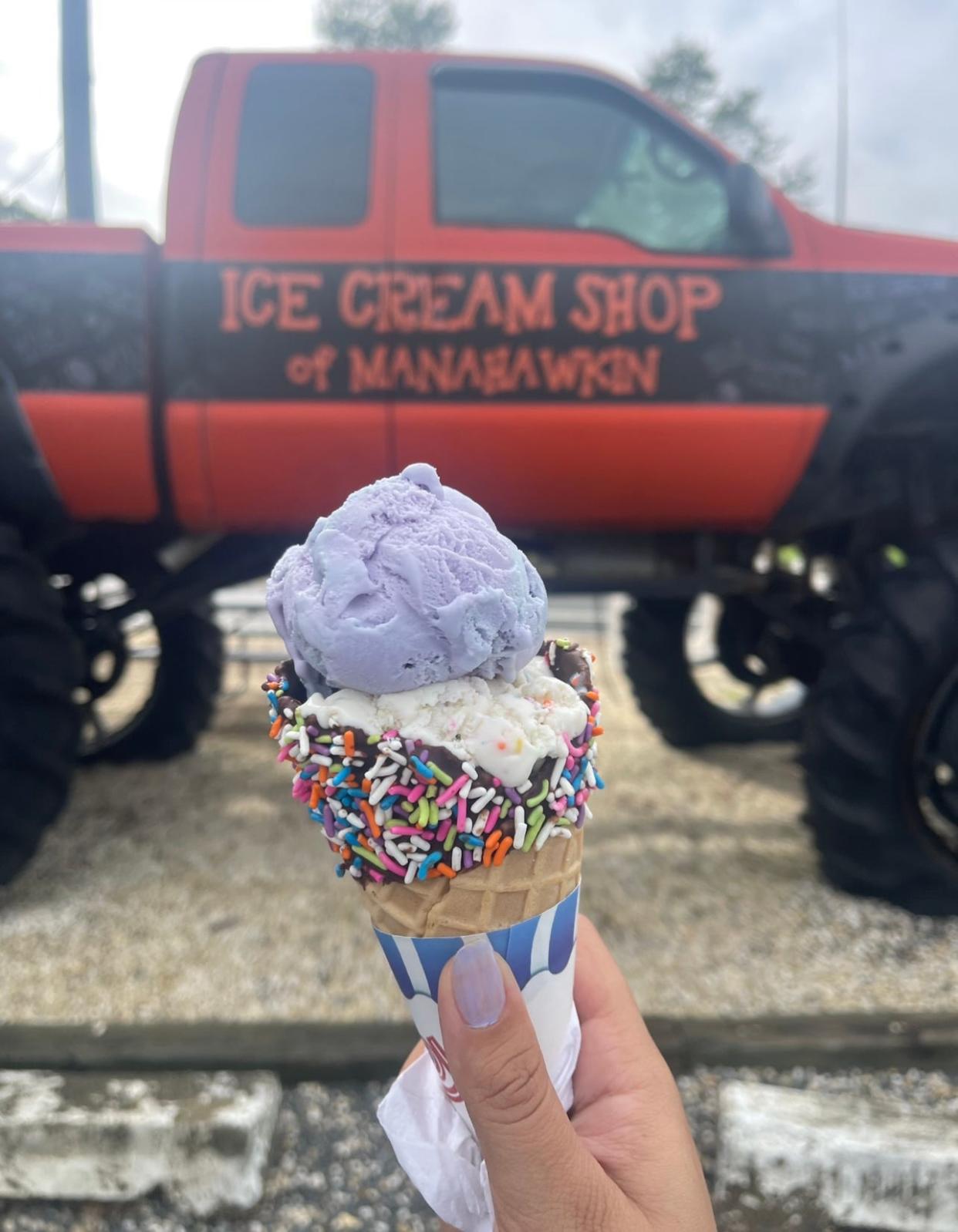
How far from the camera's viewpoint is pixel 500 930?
109cm

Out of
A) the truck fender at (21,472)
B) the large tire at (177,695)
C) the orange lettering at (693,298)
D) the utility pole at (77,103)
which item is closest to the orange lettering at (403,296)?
the orange lettering at (693,298)

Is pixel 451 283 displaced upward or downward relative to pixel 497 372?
upward

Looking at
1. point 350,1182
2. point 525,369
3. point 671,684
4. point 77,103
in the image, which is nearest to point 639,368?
point 525,369

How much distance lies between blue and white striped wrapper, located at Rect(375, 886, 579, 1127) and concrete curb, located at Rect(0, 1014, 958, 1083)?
0.76 metres

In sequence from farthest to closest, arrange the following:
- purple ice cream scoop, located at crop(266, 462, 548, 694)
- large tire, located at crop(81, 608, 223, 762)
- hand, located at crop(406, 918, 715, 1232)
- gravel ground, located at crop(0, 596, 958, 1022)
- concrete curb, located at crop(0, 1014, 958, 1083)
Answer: large tire, located at crop(81, 608, 223, 762)
gravel ground, located at crop(0, 596, 958, 1022)
concrete curb, located at crop(0, 1014, 958, 1083)
purple ice cream scoop, located at crop(266, 462, 548, 694)
hand, located at crop(406, 918, 715, 1232)

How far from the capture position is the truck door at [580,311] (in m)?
2.17

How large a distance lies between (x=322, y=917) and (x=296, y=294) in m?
1.71

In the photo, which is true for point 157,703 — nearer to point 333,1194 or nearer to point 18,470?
point 18,470

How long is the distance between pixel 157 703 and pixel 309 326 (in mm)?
2133

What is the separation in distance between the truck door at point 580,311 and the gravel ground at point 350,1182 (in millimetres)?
1498

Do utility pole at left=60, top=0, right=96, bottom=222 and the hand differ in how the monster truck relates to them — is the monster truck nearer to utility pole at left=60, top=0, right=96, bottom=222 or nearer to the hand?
the hand

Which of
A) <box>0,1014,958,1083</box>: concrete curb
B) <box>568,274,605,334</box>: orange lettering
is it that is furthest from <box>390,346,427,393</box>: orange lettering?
<box>0,1014,958,1083</box>: concrete curb

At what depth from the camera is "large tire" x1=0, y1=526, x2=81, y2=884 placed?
2.18 m

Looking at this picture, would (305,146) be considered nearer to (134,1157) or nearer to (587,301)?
(587,301)
